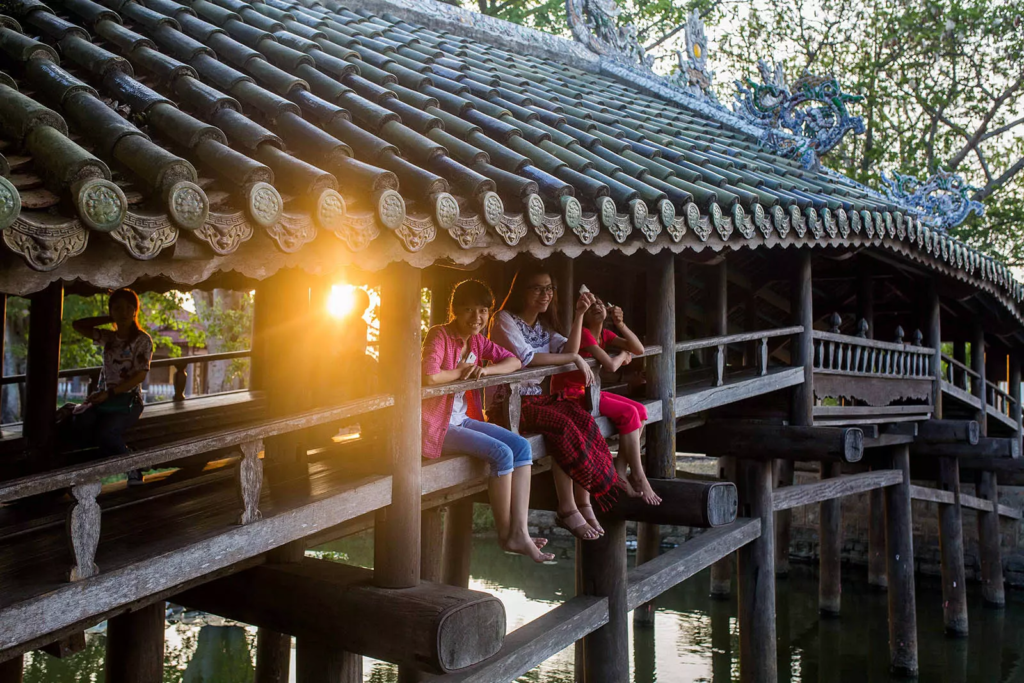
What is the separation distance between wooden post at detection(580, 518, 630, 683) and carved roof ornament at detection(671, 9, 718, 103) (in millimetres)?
5478

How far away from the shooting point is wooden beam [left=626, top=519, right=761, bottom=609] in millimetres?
5309

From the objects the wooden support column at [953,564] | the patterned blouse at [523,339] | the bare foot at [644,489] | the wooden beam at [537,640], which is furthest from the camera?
the wooden support column at [953,564]

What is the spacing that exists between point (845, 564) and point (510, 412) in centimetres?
1246

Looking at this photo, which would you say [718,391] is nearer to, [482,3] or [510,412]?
[510,412]

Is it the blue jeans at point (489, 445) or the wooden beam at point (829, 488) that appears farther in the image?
the wooden beam at point (829, 488)

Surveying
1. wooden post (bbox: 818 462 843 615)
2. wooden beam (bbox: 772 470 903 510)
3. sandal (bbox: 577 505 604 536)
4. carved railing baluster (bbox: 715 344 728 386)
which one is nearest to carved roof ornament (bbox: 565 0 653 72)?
carved railing baluster (bbox: 715 344 728 386)

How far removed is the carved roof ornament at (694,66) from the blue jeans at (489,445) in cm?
617

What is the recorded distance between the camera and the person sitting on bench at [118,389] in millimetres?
5043

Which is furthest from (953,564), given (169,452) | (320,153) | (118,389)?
(169,452)

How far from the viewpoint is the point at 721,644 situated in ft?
36.7

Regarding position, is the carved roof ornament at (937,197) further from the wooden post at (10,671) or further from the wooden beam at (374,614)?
the wooden post at (10,671)

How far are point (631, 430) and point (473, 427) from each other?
1.22 meters

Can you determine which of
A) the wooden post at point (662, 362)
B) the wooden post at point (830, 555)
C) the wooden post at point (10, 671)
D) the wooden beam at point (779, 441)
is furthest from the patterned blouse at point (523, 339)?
the wooden post at point (830, 555)

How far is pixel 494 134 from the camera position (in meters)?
4.33
